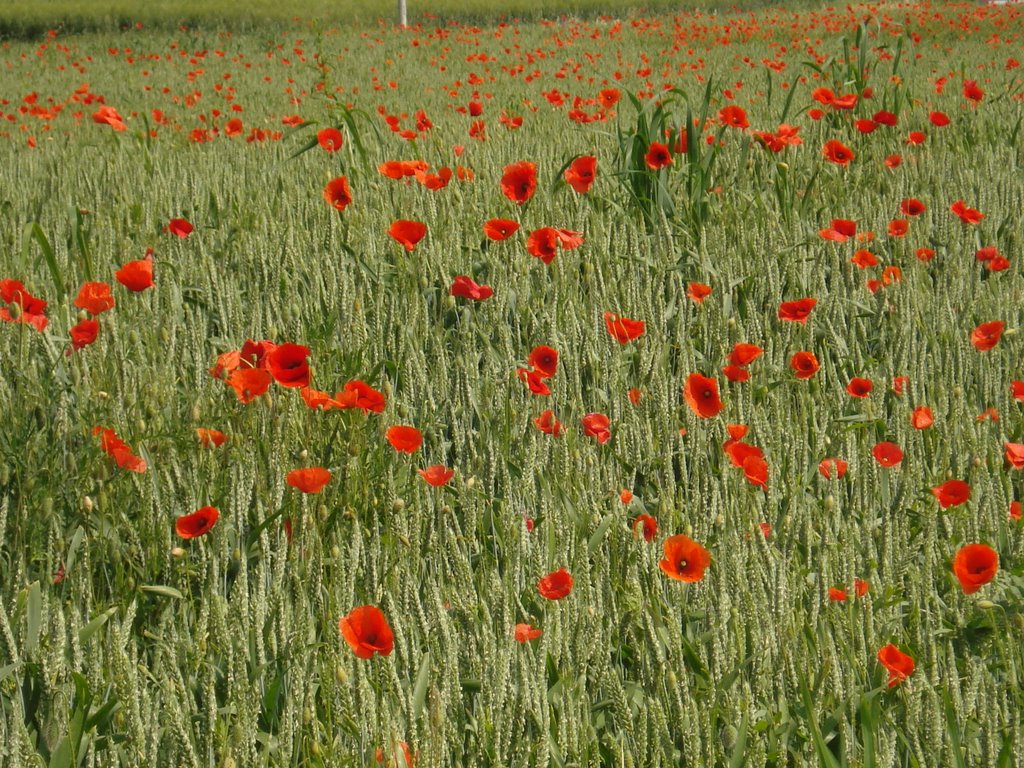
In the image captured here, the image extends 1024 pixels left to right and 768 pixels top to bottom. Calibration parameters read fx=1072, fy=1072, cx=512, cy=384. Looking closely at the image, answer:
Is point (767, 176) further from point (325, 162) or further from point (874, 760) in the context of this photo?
point (874, 760)

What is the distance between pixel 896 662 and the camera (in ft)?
3.99

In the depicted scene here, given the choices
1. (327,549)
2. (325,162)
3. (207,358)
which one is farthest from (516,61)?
(327,549)

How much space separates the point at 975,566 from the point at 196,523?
1.00 metres

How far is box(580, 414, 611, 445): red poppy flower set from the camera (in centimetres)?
181

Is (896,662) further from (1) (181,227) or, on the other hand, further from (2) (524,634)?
(1) (181,227)

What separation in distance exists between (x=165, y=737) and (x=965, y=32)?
12.7m

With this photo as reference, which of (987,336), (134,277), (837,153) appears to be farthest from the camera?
(837,153)

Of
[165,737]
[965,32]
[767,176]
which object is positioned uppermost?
[965,32]

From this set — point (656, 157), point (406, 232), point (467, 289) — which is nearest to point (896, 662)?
point (467, 289)

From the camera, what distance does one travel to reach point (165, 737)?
1.25 meters

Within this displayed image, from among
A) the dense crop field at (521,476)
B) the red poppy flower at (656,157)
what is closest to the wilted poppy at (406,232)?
the dense crop field at (521,476)

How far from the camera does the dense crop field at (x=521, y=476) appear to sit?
124cm

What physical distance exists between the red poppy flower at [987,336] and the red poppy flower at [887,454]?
1.59 feet

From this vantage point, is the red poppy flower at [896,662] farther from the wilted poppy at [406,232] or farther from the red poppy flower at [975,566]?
the wilted poppy at [406,232]
